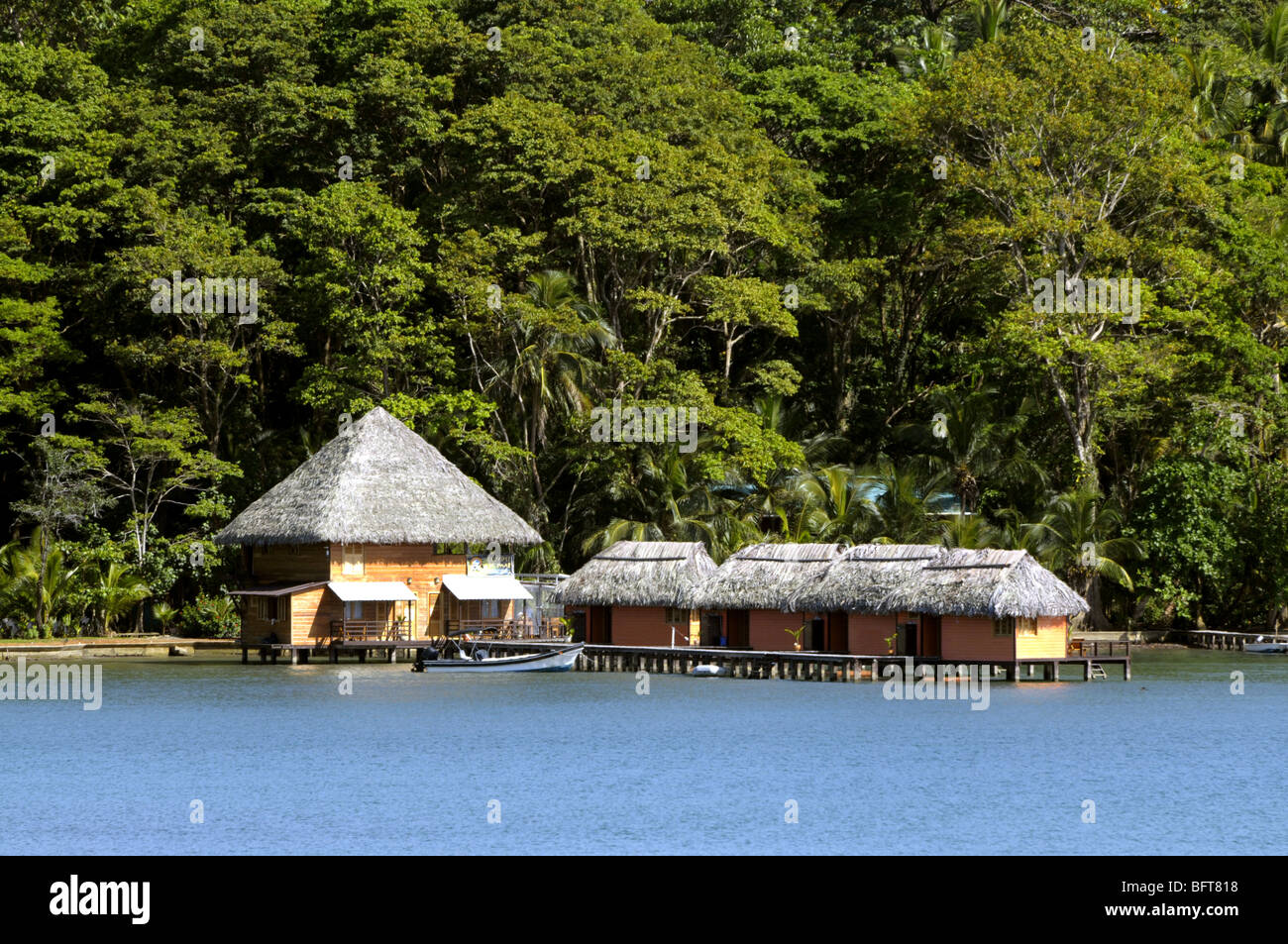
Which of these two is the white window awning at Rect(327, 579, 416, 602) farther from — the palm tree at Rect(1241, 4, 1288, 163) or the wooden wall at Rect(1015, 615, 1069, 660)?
the palm tree at Rect(1241, 4, 1288, 163)

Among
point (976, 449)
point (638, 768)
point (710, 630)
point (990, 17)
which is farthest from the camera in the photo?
point (990, 17)

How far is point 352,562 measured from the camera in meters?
42.8

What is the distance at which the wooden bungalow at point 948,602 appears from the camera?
36.5 m

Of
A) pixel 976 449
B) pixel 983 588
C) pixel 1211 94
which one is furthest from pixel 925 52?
pixel 983 588

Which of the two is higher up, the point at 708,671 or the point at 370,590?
the point at 370,590

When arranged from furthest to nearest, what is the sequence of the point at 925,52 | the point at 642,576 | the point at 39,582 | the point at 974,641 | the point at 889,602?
the point at 925,52
the point at 39,582
the point at 642,576
the point at 889,602
the point at 974,641

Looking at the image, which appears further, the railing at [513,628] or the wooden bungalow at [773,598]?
the railing at [513,628]

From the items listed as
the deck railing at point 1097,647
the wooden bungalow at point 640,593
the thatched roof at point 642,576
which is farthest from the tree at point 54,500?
the deck railing at point 1097,647

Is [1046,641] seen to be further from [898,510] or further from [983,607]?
[898,510]

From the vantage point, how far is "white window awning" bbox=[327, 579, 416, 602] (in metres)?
42.2

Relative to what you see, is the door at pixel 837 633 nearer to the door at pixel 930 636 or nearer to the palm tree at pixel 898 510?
the door at pixel 930 636

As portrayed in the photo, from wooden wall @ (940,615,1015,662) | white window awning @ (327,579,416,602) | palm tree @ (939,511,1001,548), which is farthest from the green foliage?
wooden wall @ (940,615,1015,662)

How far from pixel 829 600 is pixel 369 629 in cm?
1190

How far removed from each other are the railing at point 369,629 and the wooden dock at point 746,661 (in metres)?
0.30
